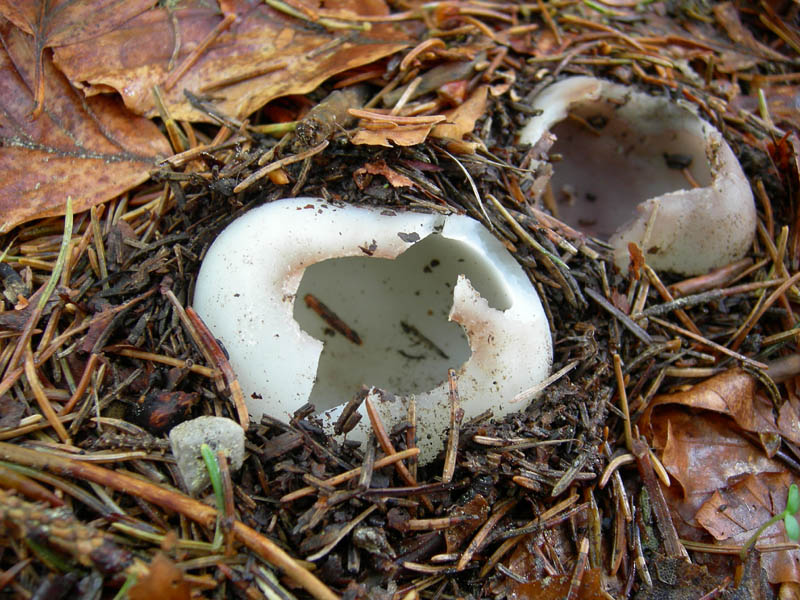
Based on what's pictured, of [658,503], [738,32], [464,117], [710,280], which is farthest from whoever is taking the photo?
[738,32]

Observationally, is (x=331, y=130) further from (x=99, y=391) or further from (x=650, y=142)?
(x=650, y=142)

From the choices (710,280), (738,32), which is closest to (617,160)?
(710,280)

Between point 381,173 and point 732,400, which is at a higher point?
point 381,173

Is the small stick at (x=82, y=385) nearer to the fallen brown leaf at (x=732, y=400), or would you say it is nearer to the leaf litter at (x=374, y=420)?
the leaf litter at (x=374, y=420)

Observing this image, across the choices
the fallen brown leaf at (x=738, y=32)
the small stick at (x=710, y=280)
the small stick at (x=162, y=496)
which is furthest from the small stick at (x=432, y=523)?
the fallen brown leaf at (x=738, y=32)

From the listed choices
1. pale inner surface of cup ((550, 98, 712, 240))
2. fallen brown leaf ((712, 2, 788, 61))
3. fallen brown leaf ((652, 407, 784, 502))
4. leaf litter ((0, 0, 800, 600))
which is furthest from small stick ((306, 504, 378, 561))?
fallen brown leaf ((712, 2, 788, 61))

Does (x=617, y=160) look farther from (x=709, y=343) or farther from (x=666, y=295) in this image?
(x=709, y=343)
